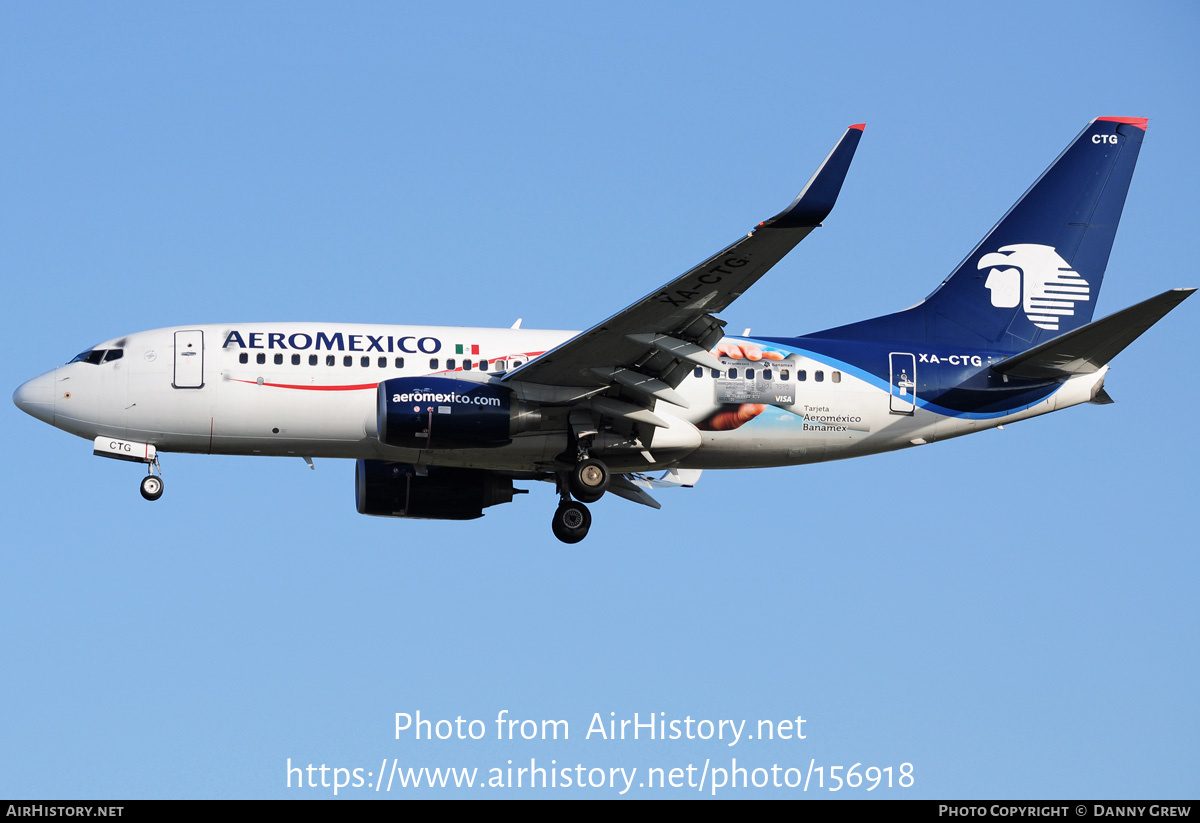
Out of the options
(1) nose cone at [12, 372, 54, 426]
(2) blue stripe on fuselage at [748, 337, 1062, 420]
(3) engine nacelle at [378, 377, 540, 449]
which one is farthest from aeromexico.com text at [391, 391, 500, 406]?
(1) nose cone at [12, 372, 54, 426]

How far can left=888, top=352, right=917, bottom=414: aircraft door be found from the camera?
34.7m

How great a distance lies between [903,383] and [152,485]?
16.9 metres

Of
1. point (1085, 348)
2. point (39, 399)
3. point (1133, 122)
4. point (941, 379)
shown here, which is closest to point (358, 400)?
point (39, 399)

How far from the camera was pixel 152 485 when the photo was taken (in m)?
32.9

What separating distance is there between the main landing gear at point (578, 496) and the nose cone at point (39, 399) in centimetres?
1133

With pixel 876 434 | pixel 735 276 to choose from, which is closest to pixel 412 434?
pixel 735 276

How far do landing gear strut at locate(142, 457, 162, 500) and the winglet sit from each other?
1504 centimetres

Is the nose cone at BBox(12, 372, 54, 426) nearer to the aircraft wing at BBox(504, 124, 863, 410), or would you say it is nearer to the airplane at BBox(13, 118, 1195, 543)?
the airplane at BBox(13, 118, 1195, 543)

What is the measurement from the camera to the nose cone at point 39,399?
108 ft

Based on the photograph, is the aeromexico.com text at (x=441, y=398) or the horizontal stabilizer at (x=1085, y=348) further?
the aeromexico.com text at (x=441, y=398)

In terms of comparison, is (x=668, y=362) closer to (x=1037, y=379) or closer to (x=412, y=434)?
(x=412, y=434)

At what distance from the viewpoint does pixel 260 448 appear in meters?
32.7

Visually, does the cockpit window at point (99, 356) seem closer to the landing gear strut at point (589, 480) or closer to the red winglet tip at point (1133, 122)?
the landing gear strut at point (589, 480)

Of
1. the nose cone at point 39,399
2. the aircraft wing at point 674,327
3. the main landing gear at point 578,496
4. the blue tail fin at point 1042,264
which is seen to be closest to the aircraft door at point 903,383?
the blue tail fin at point 1042,264
